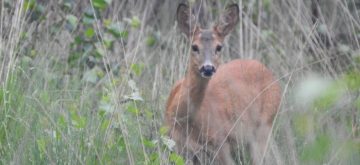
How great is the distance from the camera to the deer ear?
205 inches

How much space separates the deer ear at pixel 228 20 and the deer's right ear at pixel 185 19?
163mm

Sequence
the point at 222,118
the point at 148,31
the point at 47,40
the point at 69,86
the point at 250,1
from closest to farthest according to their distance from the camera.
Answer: the point at 222,118
the point at 69,86
the point at 47,40
the point at 250,1
the point at 148,31

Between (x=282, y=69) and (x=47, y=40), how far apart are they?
66.1 inches

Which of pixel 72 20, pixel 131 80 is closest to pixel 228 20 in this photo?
pixel 72 20

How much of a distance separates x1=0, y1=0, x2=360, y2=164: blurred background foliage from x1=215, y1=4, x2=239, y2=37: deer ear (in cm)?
45

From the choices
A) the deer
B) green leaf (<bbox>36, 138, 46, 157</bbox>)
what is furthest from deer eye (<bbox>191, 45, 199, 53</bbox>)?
A: green leaf (<bbox>36, 138, 46, 157</bbox>)

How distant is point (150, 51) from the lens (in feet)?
23.6

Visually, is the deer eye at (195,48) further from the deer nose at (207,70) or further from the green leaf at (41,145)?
the green leaf at (41,145)

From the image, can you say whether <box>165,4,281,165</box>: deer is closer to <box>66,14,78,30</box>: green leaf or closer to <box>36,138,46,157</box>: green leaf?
<box>66,14,78,30</box>: green leaf

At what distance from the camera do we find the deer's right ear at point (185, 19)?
5.09 m

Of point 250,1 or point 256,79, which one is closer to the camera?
point 256,79

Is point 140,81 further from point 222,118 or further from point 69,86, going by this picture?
point 222,118

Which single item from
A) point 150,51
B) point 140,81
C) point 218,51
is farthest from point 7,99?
point 150,51

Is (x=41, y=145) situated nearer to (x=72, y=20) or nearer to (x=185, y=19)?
(x=185, y=19)
